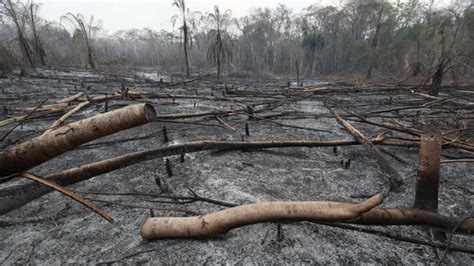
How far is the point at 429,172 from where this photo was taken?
5.93 feet

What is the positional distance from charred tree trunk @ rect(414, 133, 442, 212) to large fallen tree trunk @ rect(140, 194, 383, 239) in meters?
0.78

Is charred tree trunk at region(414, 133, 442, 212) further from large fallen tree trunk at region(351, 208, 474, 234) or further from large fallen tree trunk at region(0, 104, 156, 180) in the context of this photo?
large fallen tree trunk at region(0, 104, 156, 180)

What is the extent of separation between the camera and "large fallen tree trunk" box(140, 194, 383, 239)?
151cm

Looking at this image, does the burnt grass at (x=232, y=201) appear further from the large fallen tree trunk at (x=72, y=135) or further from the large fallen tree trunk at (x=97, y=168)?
the large fallen tree trunk at (x=72, y=135)

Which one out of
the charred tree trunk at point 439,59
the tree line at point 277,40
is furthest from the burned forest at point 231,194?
the tree line at point 277,40

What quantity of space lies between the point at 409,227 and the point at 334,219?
37.2 inches

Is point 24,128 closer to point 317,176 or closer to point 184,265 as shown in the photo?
point 184,265

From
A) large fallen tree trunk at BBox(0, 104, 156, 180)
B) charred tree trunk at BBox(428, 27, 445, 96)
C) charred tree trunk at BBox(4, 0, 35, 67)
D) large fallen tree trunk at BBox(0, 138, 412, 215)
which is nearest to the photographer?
large fallen tree trunk at BBox(0, 104, 156, 180)

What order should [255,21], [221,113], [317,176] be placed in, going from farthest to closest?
1. [255,21]
2. [221,113]
3. [317,176]

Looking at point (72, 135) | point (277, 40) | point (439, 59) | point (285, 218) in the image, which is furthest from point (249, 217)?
point (277, 40)

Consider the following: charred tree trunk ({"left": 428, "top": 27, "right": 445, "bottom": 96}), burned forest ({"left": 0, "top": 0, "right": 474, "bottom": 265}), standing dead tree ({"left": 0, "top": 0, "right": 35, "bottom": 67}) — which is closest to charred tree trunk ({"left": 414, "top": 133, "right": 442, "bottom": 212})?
burned forest ({"left": 0, "top": 0, "right": 474, "bottom": 265})

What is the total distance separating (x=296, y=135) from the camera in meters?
4.25

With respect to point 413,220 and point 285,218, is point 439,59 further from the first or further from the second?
point 285,218

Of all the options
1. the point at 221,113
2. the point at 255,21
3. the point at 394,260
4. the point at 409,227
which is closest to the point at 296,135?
the point at 221,113
